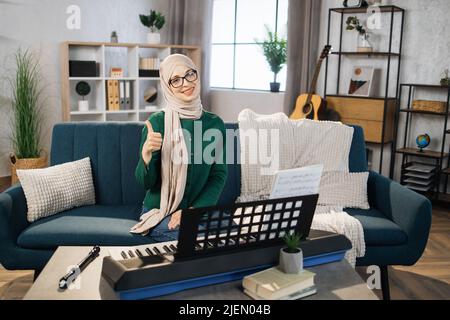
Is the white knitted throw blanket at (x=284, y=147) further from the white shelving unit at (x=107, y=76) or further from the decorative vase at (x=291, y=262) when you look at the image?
the white shelving unit at (x=107, y=76)

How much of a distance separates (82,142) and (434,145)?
3.31 m

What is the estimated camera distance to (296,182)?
154cm

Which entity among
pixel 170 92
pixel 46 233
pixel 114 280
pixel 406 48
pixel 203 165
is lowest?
pixel 46 233

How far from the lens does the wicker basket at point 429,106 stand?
14.5 ft

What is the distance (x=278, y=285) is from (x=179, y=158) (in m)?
1.02

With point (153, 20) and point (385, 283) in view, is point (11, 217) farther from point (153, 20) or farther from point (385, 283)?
point (153, 20)

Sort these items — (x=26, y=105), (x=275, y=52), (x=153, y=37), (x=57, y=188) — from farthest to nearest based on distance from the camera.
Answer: (x=153, y=37), (x=275, y=52), (x=26, y=105), (x=57, y=188)

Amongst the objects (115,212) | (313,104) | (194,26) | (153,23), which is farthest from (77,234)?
(194,26)

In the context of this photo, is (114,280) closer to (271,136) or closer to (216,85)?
(271,136)

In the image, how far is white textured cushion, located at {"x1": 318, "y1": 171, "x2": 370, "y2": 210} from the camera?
9.43ft

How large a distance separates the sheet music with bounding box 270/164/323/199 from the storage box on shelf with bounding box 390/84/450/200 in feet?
10.4

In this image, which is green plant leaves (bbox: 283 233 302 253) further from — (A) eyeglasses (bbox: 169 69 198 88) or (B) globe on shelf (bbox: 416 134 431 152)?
(B) globe on shelf (bbox: 416 134 431 152)

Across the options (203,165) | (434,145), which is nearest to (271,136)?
(203,165)

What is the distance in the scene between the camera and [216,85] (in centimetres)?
641
